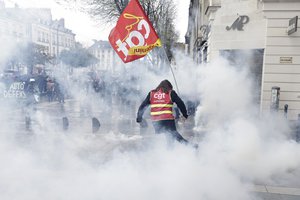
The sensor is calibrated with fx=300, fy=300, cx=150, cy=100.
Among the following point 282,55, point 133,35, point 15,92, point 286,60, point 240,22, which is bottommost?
point 15,92

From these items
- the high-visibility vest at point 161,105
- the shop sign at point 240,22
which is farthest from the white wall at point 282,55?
the high-visibility vest at point 161,105

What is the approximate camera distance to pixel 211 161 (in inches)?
193

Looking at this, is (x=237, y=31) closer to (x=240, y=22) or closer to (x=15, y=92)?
(x=240, y=22)

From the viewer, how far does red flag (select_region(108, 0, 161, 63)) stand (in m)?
6.80

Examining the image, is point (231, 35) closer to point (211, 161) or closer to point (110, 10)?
point (211, 161)

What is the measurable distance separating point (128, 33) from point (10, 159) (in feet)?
12.1

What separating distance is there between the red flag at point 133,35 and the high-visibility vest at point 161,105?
2.11 metres

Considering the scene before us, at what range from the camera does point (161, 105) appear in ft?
16.7

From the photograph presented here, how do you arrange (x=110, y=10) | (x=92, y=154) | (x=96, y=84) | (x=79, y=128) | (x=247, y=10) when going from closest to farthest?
(x=92, y=154), (x=79, y=128), (x=247, y=10), (x=96, y=84), (x=110, y=10)

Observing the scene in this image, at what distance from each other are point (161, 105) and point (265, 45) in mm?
5930

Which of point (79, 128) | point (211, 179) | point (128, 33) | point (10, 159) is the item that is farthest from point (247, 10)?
point (10, 159)

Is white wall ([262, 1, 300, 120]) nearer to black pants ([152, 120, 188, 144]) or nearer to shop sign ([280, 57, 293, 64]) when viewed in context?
shop sign ([280, 57, 293, 64])

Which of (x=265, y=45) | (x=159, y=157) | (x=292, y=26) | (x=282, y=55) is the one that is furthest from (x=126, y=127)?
(x=292, y=26)

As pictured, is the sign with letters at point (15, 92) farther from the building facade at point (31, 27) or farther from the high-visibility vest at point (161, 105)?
the high-visibility vest at point (161, 105)
